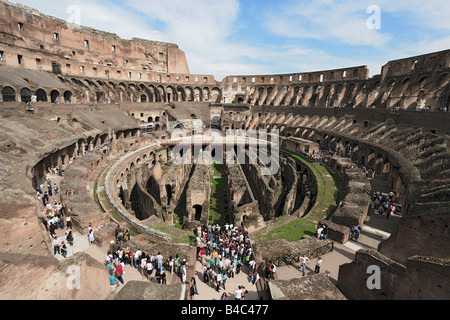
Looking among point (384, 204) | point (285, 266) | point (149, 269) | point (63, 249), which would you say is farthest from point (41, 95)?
point (384, 204)

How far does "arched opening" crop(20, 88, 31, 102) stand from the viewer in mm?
25591

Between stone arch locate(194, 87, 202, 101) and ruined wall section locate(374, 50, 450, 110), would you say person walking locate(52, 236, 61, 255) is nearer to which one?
ruined wall section locate(374, 50, 450, 110)

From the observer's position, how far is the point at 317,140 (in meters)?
29.1

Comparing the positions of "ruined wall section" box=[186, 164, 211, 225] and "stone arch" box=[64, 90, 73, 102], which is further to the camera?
"stone arch" box=[64, 90, 73, 102]

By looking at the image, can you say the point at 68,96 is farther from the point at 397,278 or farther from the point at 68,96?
the point at 397,278

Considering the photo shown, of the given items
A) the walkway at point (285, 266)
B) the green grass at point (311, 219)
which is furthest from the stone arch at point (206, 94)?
the walkway at point (285, 266)

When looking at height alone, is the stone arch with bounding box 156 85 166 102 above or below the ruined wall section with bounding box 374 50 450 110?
above

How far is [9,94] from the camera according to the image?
24094mm

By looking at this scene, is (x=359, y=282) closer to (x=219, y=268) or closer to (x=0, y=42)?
(x=219, y=268)

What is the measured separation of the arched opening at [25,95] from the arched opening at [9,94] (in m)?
0.99

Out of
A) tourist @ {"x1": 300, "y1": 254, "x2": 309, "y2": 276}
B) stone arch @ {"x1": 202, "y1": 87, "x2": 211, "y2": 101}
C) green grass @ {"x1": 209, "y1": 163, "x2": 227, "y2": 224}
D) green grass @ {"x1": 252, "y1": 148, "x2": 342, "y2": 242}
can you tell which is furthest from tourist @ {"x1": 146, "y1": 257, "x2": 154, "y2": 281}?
stone arch @ {"x1": 202, "y1": 87, "x2": 211, "y2": 101}

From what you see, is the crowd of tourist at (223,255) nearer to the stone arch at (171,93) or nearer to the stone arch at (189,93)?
the stone arch at (171,93)

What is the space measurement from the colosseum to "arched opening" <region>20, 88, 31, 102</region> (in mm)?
865

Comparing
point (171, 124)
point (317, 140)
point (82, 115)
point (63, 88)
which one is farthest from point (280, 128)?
point (63, 88)
